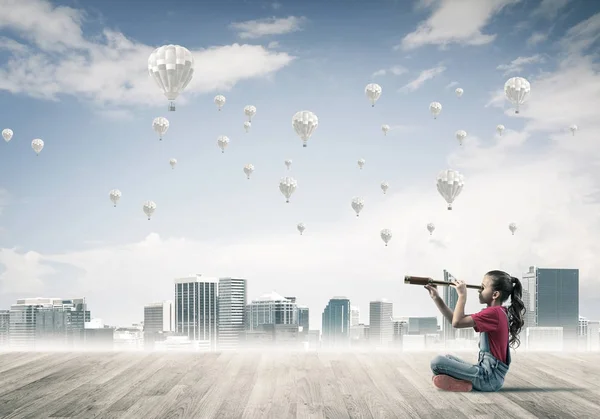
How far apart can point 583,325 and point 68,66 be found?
16.8m

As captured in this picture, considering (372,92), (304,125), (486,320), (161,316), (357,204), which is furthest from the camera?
(161,316)

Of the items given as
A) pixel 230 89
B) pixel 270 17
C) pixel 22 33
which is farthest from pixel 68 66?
pixel 270 17

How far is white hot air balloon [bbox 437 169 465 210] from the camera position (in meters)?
17.0

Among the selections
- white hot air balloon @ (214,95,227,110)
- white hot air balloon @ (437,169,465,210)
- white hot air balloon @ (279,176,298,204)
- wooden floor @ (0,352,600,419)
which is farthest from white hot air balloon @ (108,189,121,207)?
wooden floor @ (0,352,600,419)

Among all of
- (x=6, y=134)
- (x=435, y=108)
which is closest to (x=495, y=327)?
(x=435, y=108)

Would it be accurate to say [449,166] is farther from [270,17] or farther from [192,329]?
[192,329]

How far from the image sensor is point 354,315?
948 inches

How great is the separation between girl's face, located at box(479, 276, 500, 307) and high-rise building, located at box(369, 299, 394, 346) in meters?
10.7

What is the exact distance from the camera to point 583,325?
19.7 metres

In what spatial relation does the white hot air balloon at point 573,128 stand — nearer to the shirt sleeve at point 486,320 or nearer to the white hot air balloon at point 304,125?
the white hot air balloon at point 304,125

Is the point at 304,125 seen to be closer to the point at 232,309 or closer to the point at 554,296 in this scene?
the point at 232,309

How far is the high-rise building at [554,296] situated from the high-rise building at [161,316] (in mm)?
13166

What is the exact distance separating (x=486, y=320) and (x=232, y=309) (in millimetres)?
18977

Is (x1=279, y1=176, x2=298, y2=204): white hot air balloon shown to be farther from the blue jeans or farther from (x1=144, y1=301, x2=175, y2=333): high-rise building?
the blue jeans
